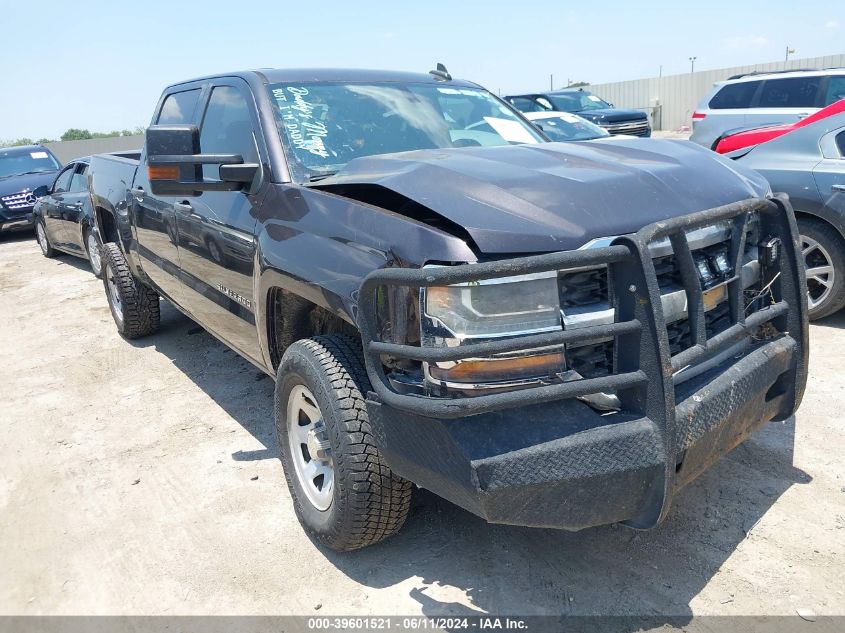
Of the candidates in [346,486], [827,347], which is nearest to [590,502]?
[346,486]

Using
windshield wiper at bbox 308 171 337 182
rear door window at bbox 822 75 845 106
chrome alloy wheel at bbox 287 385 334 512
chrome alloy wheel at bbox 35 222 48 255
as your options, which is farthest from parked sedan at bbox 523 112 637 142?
chrome alloy wheel at bbox 287 385 334 512

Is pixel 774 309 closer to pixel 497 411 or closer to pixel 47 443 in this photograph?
pixel 497 411

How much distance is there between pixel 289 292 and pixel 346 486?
37.5 inches

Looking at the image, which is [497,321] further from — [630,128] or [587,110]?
[587,110]

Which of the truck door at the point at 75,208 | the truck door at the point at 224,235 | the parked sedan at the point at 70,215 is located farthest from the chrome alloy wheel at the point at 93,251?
the truck door at the point at 224,235

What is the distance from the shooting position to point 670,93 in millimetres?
28891

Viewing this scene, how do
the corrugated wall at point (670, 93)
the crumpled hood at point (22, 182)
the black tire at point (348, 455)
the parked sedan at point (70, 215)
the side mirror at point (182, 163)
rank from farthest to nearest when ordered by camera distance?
the corrugated wall at point (670, 93), the crumpled hood at point (22, 182), the parked sedan at point (70, 215), the side mirror at point (182, 163), the black tire at point (348, 455)

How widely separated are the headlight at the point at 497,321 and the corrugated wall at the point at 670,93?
27.0 meters

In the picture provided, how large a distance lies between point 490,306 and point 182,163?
5.45 feet

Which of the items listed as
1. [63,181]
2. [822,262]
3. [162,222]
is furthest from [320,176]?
[63,181]

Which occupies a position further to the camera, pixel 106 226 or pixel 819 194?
pixel 106 226

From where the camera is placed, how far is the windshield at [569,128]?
11461 millimetres

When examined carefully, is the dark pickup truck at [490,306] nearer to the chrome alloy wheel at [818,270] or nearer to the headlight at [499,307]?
the headlight at [499,307]

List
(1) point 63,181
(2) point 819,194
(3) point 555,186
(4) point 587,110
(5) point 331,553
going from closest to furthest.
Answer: (3) point 555,186, (5) point 331,553, (2) point 819,194, (1) point 63,181, (4) point 587,110
